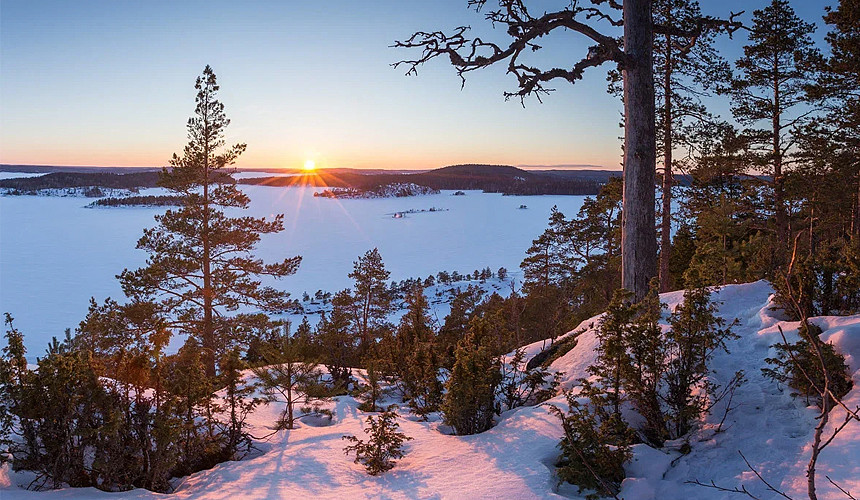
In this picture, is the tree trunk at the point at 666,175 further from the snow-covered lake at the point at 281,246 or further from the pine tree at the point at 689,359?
the snow-covered lake at the point at 281,246

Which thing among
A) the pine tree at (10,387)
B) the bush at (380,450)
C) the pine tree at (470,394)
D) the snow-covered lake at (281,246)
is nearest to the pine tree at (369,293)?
the snow-covered lake at (281,246)

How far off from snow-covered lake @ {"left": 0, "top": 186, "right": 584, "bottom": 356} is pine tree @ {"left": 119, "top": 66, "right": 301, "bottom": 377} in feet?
15.7

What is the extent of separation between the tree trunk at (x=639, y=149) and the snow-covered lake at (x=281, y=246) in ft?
55.5

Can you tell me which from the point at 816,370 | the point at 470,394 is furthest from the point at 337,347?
A: the point at 816,370

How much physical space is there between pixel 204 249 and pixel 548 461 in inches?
583

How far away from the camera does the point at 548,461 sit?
430 cm

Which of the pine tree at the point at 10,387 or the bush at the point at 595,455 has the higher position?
the pine tree at the point at 10,387

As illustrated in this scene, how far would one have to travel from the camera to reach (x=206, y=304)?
16.4 metres

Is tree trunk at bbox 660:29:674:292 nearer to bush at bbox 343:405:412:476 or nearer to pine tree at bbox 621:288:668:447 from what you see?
pine tree at bbox 621:288:668:447

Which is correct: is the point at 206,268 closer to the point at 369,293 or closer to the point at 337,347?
the point at 337,347

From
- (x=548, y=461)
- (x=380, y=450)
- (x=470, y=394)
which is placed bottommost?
(x=380, y=450)

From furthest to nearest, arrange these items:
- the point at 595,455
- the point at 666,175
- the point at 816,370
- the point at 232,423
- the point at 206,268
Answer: the point at 206,268
the point at 666,175
the point at 232,423
the point at 816,370
the point at 595,455

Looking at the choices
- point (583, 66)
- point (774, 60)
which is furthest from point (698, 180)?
point (583, 66)

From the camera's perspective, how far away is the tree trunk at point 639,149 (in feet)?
22.5
